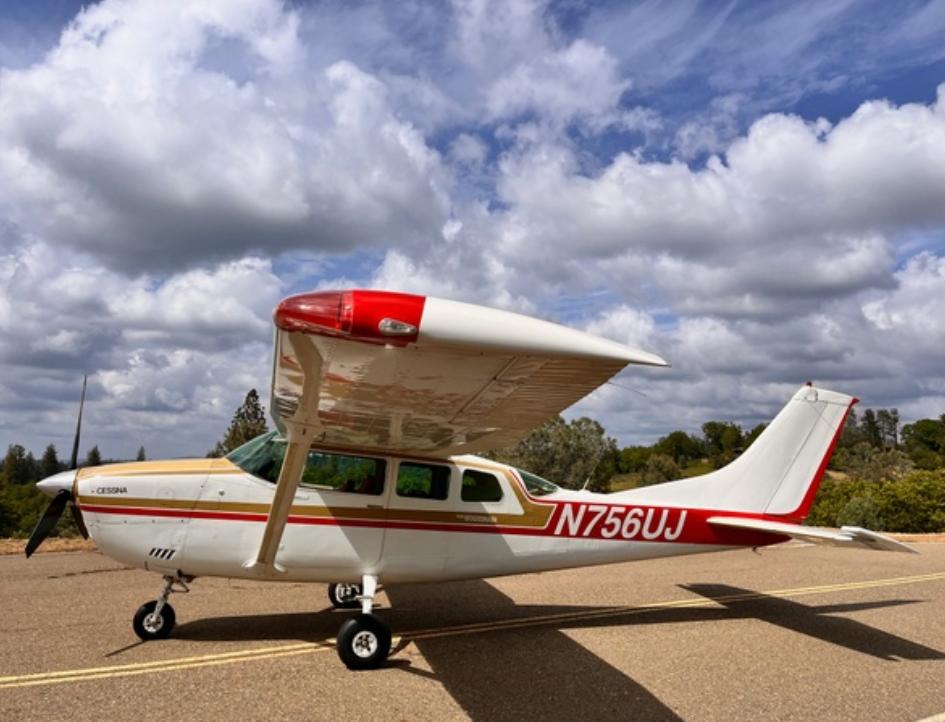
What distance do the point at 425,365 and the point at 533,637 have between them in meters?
4.55

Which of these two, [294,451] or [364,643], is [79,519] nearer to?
[294,451]

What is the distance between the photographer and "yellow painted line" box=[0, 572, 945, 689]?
5.31 m

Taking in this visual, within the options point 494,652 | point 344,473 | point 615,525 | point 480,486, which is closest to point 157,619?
point 344,473

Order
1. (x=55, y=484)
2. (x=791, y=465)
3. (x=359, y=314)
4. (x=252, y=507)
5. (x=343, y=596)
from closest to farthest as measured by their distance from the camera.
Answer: (x=359, y=314) < (x=55, y=484) < (x=252, y=507) < (x=343, y=596) < (x=791, y=465)

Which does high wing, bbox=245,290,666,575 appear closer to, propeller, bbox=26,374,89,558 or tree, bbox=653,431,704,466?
propeller, bbox=26,374,89,558

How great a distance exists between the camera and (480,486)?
740cm

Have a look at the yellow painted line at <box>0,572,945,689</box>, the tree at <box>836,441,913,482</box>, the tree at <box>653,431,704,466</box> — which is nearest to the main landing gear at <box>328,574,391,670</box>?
the yellow painted line at <box>0,572,945,689</box>

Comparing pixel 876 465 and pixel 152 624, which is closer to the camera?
pixel 152 624

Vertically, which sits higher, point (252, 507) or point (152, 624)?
point (252, 507)

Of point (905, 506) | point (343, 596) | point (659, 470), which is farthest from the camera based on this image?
point (659, 470)

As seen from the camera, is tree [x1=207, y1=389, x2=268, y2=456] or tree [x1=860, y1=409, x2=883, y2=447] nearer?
tree [x1=207, y1=389, x2=268, y2=456]

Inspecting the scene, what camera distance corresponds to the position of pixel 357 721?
4.64m

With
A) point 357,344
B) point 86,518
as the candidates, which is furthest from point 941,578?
point 86,518

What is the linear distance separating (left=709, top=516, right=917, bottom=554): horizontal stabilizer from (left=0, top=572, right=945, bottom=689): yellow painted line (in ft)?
4.85
